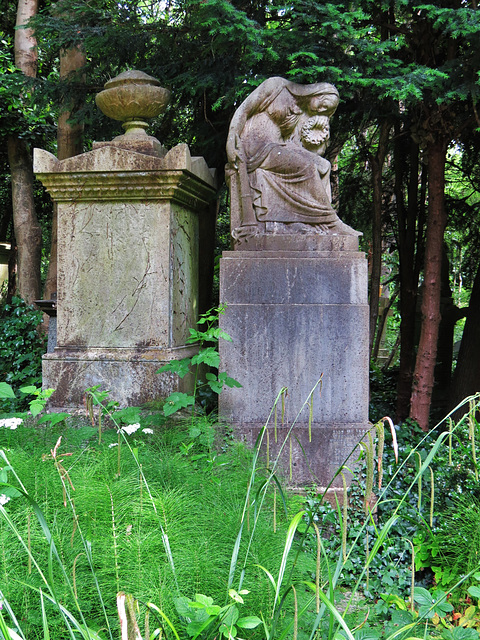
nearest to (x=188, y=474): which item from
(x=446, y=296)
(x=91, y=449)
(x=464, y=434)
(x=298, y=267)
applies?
(x=91, y=449)

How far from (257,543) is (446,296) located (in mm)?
6371

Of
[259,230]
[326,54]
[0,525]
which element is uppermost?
[326,54]

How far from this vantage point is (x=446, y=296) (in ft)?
26.1

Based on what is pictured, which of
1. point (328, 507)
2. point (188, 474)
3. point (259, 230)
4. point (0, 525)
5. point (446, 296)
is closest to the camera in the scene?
point (0, 525)

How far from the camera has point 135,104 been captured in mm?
4383

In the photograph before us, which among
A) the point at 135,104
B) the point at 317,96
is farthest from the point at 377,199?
the point at 135,104

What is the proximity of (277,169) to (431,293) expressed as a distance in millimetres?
2043

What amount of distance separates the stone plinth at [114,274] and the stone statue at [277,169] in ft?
1.25

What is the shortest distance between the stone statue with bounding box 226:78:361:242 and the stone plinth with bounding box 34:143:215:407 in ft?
1.25

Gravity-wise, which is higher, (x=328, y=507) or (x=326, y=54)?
(x=326, y=54)

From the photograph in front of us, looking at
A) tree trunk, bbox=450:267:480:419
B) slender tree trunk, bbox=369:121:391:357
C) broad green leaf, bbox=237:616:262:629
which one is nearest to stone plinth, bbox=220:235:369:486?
broad green leaf, bbox=237:616:262:629

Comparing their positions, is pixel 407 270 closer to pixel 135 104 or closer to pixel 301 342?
pixel 301 342

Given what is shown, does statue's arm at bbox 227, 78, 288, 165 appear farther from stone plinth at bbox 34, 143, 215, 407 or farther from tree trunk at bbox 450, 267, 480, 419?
tree trunk at bbox 450, 267, 480, 419

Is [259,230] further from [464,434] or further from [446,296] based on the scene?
[446,296]
